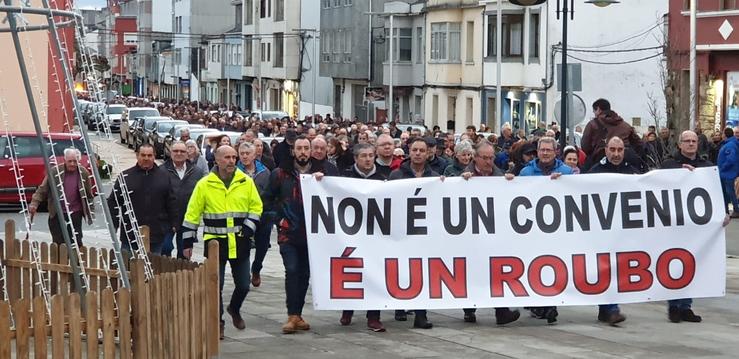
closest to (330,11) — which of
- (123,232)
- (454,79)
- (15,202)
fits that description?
(454,79)

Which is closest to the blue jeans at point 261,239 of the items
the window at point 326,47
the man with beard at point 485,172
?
the man with beard at point 485,172

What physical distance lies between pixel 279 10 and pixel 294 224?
8207 cm

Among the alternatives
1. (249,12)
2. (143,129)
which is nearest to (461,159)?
(143,129)

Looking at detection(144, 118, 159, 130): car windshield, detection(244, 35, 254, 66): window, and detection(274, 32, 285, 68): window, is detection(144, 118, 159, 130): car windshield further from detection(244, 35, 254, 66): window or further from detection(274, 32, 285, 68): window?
detection(244, 35, 254, 66): window

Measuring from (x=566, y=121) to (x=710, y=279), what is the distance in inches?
598

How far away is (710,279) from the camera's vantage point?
14.4 meters

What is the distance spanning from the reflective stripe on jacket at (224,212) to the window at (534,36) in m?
42.9

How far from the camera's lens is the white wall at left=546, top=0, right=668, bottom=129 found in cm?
5128

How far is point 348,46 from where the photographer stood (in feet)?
262

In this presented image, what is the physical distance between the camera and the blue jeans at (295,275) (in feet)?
44.8

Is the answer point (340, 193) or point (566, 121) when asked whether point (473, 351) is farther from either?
point (566, 121)

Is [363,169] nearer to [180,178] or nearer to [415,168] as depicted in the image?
[415,168]

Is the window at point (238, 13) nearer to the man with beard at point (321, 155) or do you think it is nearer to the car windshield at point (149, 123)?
the car windshield at point (149, 123)

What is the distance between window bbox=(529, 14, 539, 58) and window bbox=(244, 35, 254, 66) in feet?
158
